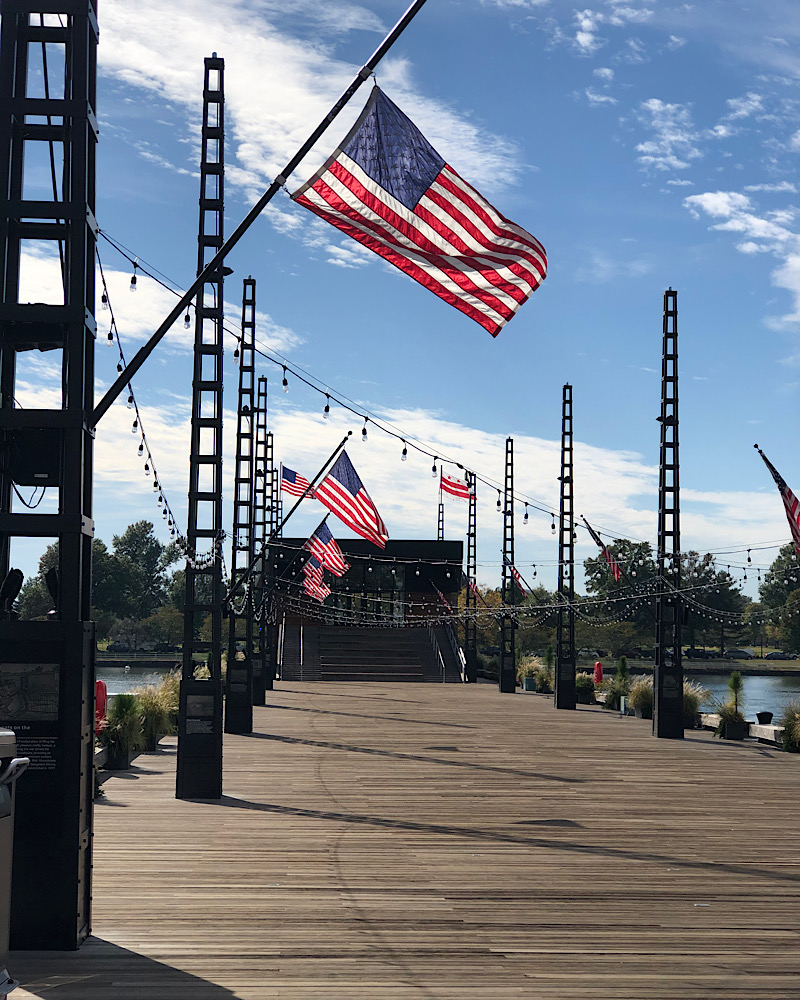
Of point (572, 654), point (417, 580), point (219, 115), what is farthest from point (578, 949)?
point (417, 580)

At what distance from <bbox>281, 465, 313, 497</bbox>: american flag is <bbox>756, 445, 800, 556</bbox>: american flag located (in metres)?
14.6

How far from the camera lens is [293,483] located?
34938 mm

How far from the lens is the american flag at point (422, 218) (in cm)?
966

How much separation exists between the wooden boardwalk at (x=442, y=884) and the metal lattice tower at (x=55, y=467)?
54 cm

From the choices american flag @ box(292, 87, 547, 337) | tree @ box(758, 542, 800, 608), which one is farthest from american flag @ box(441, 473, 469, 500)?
tree @ box(758, 542, 800, 608)

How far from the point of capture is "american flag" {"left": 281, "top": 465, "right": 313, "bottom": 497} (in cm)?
3448

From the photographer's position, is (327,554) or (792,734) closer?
(792,734)

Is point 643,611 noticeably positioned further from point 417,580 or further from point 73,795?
point 73,795

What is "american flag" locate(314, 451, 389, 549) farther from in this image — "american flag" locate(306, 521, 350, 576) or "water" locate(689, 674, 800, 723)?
"water" locate(689, 674, 800, 723)

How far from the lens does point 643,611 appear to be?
10581cm

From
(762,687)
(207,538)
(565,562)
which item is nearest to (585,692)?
(565,562)

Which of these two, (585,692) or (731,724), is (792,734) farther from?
(585,692)

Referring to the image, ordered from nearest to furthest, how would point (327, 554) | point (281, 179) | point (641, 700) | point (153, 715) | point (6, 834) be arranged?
point (6, 834)
point (281, 179)
point (153, 715)
point (641, 700)
point (327, 554)

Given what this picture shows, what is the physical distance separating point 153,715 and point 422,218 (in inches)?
551
